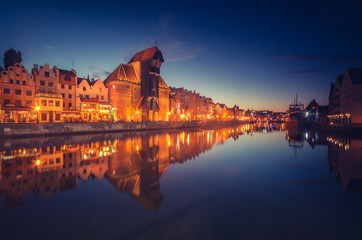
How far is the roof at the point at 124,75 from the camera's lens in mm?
56206

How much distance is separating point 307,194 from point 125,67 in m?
61.0

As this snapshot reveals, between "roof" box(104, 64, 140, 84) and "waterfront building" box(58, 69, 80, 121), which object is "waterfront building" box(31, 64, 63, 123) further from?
"roof" box(104, 64, 140, 84)

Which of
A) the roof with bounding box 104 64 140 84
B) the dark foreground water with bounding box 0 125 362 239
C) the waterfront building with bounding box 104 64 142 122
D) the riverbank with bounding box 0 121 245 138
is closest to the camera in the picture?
the dark foreground water with bounding box 0 125 362 239

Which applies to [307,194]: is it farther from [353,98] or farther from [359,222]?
[353,98]

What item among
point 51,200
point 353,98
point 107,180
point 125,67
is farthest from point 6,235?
point 353,98

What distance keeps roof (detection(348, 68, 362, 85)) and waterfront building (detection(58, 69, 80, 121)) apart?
76506 mm

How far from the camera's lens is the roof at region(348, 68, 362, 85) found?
4847 centimetres

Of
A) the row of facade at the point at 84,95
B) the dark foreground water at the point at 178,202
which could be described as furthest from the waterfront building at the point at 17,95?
the dark foreground water at the point at 178,202

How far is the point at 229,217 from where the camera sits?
6184 millimetres

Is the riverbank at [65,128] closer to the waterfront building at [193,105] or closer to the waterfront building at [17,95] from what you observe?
the waterfront building at [17,95]

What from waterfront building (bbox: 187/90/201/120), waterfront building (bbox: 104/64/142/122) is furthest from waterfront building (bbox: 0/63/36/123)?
waterfront building (bbox: 187/90/201/120)

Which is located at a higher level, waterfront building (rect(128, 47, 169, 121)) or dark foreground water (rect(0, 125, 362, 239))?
waterfront building (rect(128, 47, 169, 121))

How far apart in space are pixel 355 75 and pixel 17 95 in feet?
285

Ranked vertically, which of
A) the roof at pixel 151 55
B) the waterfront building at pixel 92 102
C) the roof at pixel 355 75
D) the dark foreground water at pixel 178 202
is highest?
the roof at pixel 151 55
